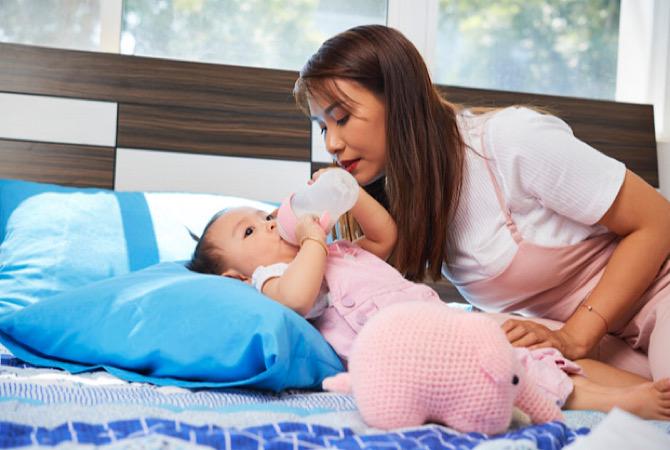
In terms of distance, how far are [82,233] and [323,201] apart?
2.32 feet

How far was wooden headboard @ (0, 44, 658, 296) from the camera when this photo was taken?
2258 millimetres

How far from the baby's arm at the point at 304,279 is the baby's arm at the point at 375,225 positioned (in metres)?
0.18

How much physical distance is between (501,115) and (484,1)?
1558 mm

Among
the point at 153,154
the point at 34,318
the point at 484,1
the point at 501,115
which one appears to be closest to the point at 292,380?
the point at 34,318

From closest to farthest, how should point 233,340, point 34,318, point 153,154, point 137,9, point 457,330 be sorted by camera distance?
point 457,330 → point 233,340 → point 34,318 → point 153,154 → point 137,9

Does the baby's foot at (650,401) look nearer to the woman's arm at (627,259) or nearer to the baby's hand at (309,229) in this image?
the woman's arm at (627,259)

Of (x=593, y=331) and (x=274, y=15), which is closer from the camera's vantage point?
(x=593, y=331)

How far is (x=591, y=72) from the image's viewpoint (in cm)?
303

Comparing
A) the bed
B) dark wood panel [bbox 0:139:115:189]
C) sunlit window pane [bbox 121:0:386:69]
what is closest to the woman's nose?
the bed

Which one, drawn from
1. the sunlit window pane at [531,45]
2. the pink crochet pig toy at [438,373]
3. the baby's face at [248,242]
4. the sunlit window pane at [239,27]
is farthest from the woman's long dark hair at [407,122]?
the sunlit window pane at [531,45]

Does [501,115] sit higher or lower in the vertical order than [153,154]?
higher

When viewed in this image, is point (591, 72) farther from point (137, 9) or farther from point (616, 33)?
point (137, 9)

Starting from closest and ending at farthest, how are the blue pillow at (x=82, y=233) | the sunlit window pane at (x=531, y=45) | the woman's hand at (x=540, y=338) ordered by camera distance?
the woman's hand at (x=540, y=338) < the blue pillow at (x=82, y=233) < the sunlit window pane at (x=531, y=45)

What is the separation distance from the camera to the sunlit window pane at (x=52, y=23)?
2391 millimetres
